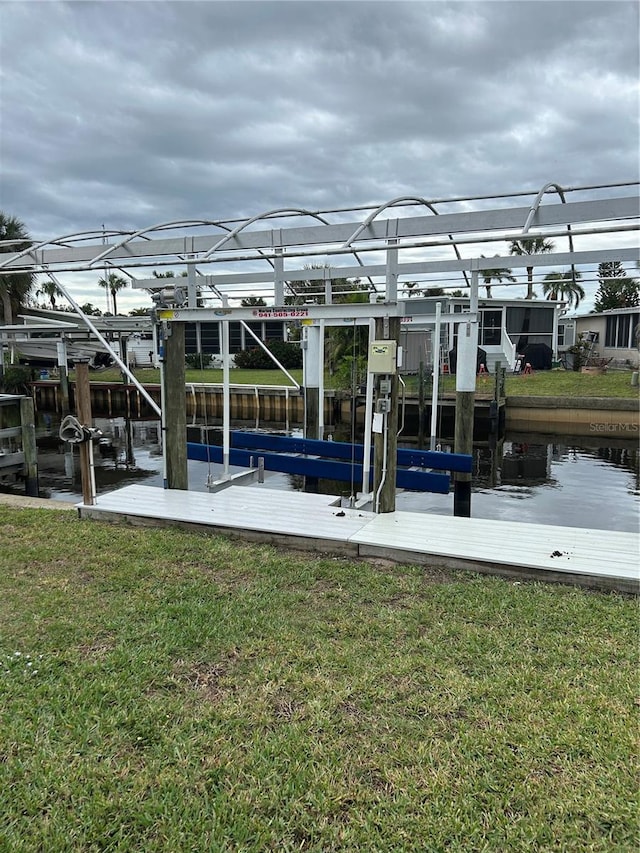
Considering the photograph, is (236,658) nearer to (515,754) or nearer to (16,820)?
(16,820)

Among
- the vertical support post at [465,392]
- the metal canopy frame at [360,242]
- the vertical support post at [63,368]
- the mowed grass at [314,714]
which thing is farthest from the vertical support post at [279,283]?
the vertical support post at [63,368]

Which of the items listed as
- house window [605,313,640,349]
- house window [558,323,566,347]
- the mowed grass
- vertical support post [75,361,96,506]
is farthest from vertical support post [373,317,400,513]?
house window [558,323,566,347]

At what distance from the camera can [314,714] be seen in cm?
304

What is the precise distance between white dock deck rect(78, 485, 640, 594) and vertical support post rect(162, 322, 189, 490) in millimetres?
388

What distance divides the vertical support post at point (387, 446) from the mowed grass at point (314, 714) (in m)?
1.61

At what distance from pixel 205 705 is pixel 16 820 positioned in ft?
3.20

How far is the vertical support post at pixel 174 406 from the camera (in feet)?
23.7

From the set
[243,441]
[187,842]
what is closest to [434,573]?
[187,842]

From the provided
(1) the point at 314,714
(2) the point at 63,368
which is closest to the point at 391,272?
(1) the point at 314,714

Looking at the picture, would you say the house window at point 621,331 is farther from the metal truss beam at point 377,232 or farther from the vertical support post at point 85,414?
the vertical support post at point 85,414

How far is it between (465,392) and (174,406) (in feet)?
21.2

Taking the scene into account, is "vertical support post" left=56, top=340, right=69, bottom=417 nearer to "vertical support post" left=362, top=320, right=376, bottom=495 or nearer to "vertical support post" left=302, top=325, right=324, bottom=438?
"vertical support post" left=302, top=325, right=324, bottom=438

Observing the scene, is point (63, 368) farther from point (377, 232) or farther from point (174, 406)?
point (377, 232)

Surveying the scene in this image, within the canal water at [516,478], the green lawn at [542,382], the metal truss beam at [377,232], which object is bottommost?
the canal water at [516,478]
